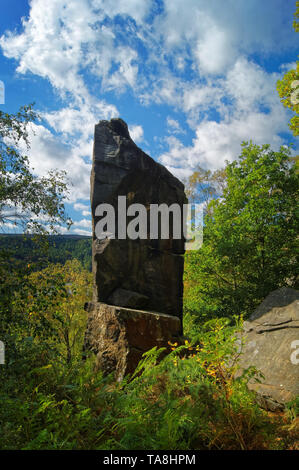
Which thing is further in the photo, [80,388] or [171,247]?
[171,247]

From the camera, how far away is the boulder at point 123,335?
6145 millimetres

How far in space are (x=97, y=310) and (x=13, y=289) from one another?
10.6 ft

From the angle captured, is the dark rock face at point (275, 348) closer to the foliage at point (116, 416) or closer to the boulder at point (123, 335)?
the foliage at point (116, 416)

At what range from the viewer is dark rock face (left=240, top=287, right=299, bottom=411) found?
13.9 feet

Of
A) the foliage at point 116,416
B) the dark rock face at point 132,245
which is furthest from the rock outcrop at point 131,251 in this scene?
the foliage at point 116,416

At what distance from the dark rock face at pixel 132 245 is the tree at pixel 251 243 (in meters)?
1.77

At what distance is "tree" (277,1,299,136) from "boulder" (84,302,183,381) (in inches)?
306

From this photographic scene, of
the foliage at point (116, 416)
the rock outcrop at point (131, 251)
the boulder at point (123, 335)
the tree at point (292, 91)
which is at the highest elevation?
the tree at point (292, 91)

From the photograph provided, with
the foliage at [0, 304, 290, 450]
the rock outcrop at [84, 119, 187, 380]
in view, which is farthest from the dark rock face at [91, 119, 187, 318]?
the foliage at [0, 304, 290, 450]

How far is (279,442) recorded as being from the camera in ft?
9.11

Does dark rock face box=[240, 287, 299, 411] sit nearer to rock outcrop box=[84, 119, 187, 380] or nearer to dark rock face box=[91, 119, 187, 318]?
rock outcrop box=[84, 119, 187, 380]

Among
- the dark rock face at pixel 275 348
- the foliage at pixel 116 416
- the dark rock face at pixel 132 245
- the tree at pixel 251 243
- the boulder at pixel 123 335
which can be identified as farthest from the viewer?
the tree at pixel 251 243
